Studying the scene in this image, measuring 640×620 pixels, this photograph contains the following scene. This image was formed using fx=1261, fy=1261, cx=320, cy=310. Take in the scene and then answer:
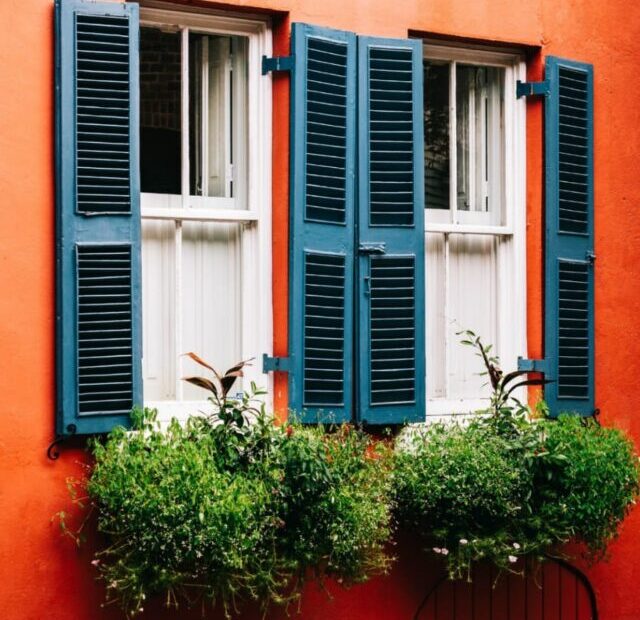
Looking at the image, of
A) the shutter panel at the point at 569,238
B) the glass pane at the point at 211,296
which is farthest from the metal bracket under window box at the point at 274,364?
the shutter panel at the point at 569,238

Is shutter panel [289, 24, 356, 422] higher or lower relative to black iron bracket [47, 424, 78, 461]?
higher

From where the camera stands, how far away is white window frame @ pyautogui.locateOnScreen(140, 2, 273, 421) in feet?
19.6

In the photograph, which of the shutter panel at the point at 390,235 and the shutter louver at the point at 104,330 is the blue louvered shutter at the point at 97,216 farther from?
the shutter panel at the point at 390,235

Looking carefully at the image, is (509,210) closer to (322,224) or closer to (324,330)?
(322,224)

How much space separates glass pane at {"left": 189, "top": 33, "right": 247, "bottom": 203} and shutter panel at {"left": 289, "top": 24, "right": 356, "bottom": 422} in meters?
0.31

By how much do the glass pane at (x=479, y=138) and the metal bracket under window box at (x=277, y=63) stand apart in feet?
3.88

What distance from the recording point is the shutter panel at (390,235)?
6168 millimetres

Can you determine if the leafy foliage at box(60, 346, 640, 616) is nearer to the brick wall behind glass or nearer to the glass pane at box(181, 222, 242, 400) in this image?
the glass pane at box(181, 222, 242, 400)

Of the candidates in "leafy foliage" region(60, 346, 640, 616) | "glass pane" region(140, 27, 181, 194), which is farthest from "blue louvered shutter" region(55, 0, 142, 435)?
"glass pane" region(140, 27, 181, 194)

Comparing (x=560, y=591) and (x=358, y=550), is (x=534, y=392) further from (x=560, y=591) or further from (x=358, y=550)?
(x=358, y=550)

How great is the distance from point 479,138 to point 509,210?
42cm

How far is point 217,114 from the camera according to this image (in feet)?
20.1

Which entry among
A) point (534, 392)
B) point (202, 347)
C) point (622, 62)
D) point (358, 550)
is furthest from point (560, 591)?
point (622, 62)

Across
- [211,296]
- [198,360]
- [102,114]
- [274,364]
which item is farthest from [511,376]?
[102,114]
